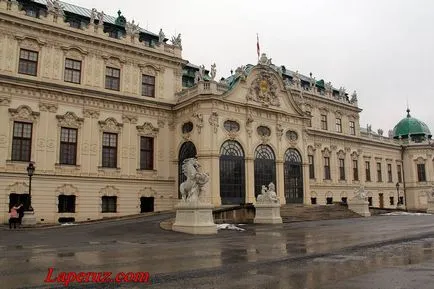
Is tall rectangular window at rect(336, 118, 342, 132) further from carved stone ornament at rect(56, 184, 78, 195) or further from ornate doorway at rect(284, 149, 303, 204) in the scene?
carved stone ornament at rect(56, 184, 78, 195)

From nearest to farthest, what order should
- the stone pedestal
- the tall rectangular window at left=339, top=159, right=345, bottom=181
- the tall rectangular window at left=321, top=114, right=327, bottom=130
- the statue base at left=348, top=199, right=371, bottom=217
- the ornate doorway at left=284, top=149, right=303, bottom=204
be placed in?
the stone pedestal
the statue base at left=348, top=199, right=371, bottom=217
the ornate doorway at left=284, top=149, right=303, bottom=204
the tall rectangular window at left=321, top=114, right=327, bottom=130
the tall rectangular window at left=339, top=159, right=345, bottom=181

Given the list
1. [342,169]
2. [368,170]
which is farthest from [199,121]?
[368,170]

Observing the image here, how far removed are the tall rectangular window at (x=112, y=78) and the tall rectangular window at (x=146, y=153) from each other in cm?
501

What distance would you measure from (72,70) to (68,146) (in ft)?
20.4

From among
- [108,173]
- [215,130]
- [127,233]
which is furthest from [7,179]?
[215,130]

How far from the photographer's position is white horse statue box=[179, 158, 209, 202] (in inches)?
804

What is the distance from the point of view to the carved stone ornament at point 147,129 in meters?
35.7

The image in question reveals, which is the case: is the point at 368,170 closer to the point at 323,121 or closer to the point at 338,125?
the point at 338,125

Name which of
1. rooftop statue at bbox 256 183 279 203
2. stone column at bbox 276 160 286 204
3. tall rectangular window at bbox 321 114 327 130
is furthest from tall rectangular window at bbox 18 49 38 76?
tall rectangular window at bbox 321 114 327 130

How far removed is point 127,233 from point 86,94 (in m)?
16.7

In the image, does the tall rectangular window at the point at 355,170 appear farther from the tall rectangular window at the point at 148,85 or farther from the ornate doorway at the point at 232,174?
the tall rectangular window at the point at 148,85

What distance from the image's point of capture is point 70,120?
3219 centimetres

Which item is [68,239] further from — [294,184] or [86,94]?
[294,184]

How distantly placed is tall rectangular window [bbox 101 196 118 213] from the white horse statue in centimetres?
1424
